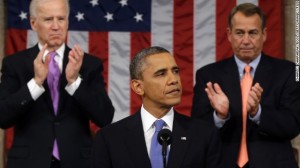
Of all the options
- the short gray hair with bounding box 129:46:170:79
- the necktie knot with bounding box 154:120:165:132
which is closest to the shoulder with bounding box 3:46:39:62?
the short gray hair with bounding box 129:46:170:79

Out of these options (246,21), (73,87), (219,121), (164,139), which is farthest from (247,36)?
(164,139)

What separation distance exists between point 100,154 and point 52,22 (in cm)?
102

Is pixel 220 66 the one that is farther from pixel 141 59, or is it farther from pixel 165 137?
pixel 165 137

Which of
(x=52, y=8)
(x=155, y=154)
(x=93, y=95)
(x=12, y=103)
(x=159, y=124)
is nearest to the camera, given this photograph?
(x=155, y=154)

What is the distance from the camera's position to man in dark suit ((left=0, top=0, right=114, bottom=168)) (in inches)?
160

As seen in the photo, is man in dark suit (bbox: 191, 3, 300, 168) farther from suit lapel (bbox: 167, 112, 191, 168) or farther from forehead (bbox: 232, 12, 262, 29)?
suit lapel (bbox: 167, 112, 191, 168)

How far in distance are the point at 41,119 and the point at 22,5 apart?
5.83 feet

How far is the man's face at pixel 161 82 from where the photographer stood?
3.54 m

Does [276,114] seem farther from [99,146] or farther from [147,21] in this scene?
[147,21]

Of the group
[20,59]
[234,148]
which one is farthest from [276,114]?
[20,59]

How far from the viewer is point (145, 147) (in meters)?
3.50

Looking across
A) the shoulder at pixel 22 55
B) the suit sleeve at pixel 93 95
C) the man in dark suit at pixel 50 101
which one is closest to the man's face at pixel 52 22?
the man in dark suit at pixel 50 101

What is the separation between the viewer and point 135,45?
579 cm

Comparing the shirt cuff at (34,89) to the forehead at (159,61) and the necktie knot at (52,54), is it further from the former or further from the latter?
the forehead at (159,61)
